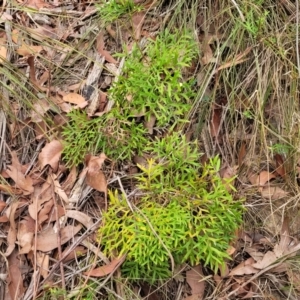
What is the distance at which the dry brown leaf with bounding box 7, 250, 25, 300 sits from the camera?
205cm

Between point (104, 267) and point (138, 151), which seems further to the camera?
point (138, 151)

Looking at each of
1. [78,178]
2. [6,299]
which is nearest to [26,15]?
[78,178]

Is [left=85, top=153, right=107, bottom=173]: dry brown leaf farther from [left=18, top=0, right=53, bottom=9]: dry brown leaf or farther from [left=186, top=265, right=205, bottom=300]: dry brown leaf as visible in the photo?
[left=18, top=0, right=53, bottom=9]: dry brown leaf

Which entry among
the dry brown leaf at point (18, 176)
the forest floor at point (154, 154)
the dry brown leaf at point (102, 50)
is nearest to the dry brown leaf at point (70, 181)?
the forest floor at point (154, 154)

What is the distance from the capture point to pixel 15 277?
207 cm

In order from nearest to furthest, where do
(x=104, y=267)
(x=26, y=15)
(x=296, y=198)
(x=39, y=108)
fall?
(x=104, y=267) < (x=296, y=198) < (x=39, y=108) < (x=26, y=15)

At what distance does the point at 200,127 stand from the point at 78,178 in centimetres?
55

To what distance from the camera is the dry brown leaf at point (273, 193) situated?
2.21 metres

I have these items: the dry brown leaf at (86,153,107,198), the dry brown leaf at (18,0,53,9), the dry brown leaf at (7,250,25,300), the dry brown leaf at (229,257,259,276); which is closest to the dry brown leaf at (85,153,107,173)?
the dry brown leaf at (86,153,107,198)

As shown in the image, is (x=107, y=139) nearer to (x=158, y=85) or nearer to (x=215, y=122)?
(x=158, y=85)

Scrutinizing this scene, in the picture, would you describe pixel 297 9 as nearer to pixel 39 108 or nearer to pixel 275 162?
pixel 275 162

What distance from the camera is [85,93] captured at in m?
2.37

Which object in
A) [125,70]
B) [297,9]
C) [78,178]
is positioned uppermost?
[297,9]

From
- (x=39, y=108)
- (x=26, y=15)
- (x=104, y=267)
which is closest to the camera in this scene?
(x=104, y=267)
